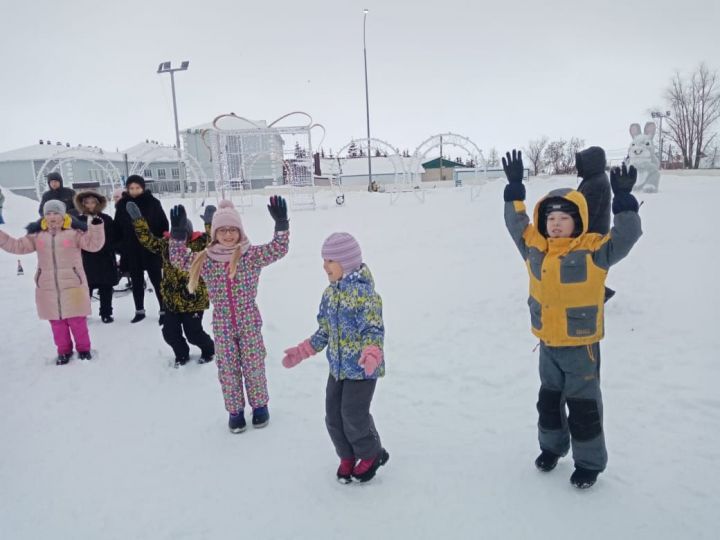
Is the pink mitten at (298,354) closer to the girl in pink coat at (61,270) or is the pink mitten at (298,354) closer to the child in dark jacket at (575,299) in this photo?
the child in dark jacket at (575,299)

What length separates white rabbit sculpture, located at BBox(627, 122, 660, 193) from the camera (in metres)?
14.1

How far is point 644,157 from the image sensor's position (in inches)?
559

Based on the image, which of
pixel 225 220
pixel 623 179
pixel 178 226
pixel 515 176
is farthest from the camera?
pixel 178 226

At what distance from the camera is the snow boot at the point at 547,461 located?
2.95m

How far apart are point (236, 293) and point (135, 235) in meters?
3.31

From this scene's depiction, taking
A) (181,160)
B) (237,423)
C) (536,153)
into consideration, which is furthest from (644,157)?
(536,153)

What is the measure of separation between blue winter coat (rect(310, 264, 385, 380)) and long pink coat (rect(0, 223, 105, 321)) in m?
3.40

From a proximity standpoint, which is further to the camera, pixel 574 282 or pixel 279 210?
pixel 279 210

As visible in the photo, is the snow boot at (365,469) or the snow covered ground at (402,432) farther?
the snow boot at (365,469)

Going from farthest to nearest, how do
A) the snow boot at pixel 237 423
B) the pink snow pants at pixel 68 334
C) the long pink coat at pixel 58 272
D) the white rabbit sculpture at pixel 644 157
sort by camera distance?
1. the white rabbit sculpture at pixel 644 157
2. the pink snow pants at pixel 68 334
3. the long pink coat at pixel 58 272
4. the snow boot at pixel 237 423

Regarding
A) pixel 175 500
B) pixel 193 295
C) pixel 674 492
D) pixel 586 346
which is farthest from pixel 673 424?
pixel 193 295

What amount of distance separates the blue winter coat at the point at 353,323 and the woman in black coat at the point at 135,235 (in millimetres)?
3667

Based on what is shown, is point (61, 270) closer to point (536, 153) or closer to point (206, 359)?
point (206, 359)

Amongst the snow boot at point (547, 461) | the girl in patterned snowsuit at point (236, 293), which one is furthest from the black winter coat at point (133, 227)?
the snow boot at point (547, 461)
